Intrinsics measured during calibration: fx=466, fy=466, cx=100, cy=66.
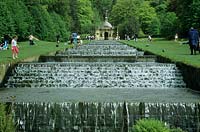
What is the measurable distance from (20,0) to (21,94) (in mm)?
47520

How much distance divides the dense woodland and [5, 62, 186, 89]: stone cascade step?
71.3 feet

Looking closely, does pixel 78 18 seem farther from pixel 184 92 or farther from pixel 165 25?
pixel 184 92

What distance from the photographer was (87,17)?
413ft

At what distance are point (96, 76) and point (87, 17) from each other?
346 ft

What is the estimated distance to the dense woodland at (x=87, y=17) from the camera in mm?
54375

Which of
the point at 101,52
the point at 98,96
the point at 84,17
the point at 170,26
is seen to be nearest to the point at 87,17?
the point at 84,17

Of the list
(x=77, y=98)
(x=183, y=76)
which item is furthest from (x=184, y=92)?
(x=77, y=98)

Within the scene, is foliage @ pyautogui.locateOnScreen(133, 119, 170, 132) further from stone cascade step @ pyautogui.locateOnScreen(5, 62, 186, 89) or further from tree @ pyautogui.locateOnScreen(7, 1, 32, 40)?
tree @ pyautogui.locateOnScreen(7, 1, 32, 40)

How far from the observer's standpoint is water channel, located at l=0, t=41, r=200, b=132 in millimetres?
13711

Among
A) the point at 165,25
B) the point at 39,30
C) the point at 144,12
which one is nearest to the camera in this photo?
the point at 39,30

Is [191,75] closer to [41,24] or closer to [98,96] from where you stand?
[98,96]

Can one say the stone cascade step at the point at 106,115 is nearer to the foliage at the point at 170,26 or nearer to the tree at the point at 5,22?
the tree at the point at 5,22

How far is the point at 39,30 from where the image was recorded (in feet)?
221

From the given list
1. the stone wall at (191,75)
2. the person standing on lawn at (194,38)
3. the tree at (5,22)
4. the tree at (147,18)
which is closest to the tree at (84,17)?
the tree at (147,18)
